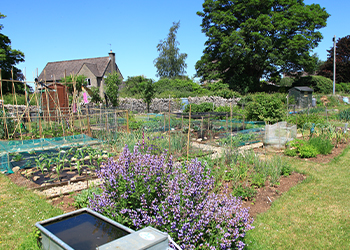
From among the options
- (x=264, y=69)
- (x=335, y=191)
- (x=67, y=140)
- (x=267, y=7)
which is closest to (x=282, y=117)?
(x=335, y=191)

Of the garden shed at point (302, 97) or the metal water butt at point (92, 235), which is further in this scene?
the garden shed at point (302, 97)

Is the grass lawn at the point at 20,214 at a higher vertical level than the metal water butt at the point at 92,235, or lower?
lower

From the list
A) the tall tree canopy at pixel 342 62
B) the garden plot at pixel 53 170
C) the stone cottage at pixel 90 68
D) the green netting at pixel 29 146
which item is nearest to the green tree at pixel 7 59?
the stone cottage at pixel 90 68

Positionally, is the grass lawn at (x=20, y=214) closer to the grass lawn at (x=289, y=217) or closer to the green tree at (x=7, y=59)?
the grass lawn at (x=289, y=217)

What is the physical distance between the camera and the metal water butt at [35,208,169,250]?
1951mm

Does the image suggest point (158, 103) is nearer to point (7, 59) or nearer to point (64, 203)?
point (7, 59)

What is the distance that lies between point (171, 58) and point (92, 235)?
40.7 metres

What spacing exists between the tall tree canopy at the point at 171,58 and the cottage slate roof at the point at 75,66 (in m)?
9.15

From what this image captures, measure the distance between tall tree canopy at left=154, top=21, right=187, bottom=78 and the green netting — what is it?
34.5 m

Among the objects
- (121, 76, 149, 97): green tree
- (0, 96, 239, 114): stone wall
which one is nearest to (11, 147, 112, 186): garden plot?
(0, 96, 239, 114): stone wall

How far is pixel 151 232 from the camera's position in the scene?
6.95ft

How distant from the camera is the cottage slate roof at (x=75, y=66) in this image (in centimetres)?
3703

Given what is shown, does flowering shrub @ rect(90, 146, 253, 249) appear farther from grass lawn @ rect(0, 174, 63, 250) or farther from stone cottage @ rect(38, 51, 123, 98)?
stone cottage @ rect(38, 51, 123, 98)

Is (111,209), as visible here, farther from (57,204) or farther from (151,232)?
(57,204)
